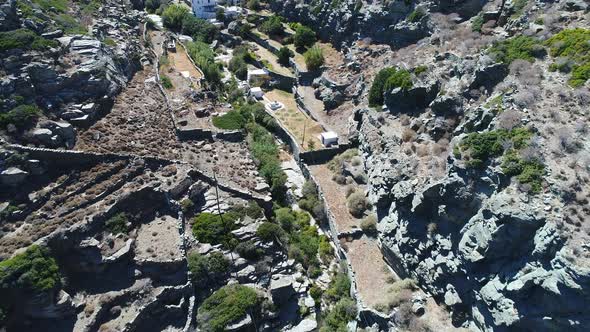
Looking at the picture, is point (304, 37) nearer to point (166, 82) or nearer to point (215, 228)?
point (166, 82)

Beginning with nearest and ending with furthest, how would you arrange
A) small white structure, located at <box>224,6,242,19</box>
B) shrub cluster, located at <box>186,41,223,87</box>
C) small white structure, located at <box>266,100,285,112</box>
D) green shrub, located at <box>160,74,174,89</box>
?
green shrub, located at <box>160,74,174,89</box>
small white structure, located at <box>266,100,285,112</box>
shrub cluster, located at <box>186,41,223,87</box>
small white structure, located at <box>224,6,242,19</box>

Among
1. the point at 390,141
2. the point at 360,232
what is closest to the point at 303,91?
the point at 390,141

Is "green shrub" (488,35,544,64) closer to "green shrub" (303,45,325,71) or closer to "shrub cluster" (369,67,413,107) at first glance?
"shrub cluster" (369,67,413,107)

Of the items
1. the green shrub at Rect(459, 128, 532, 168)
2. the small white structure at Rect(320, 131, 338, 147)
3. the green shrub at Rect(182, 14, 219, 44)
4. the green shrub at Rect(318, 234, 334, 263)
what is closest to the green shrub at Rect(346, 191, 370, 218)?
the green shrub at Rect(318, 234, 334, 263)

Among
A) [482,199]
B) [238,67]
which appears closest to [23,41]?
[238,67]

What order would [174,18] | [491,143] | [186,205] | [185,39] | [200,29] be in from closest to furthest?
[491,143] → [186,205] → [185,39] → [200,29] → [174,18]

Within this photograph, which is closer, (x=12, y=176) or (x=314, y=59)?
(x=12, y=176)

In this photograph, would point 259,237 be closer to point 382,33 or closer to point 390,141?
point 390,141
